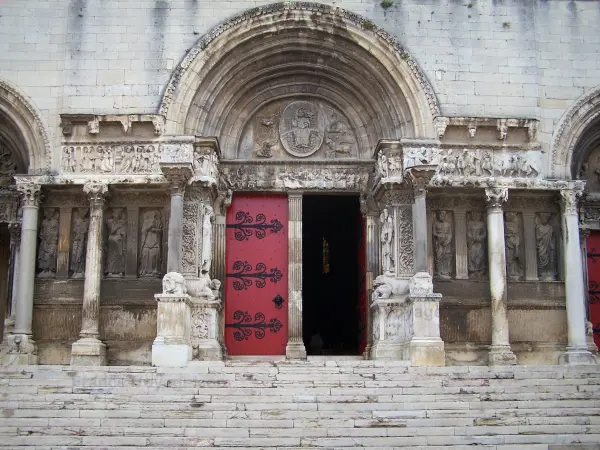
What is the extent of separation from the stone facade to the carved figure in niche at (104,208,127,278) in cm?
3

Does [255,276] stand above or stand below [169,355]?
above

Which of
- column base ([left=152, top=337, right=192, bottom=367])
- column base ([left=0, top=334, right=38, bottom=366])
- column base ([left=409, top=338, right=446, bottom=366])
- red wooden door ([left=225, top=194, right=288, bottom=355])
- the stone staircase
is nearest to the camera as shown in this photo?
the stone staircase

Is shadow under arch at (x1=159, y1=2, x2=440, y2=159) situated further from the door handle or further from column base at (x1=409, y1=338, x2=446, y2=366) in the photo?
column base at (x1=409, y1=338, x2=446, y2=366)

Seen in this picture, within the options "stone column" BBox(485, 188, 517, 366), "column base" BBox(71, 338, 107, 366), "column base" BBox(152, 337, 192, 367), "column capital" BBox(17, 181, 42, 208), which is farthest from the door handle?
"column capital" BBox(17, 181, 42, 208)

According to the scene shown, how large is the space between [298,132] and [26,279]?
5805mm

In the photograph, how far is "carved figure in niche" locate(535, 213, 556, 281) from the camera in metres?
15.9

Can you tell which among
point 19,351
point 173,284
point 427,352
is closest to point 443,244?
point 427,352

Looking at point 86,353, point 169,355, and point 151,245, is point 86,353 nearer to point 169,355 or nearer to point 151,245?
point 169,355

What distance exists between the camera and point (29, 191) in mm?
15125

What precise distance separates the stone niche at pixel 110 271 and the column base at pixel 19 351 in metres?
0.37

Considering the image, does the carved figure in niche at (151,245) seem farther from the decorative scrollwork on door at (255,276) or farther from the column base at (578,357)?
the column base at (578,357)

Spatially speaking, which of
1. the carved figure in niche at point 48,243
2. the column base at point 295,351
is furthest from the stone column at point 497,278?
the carved figure in niche at point 48,243

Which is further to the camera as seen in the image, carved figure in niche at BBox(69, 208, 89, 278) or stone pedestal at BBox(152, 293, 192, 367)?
carved figure in niche at BBox(69, 208, 89, 278)

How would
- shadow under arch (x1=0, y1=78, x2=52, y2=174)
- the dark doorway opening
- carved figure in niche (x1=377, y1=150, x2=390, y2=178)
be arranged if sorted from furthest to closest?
the dark doorway opening → carved figure in niche (x1=377, y1=150, x2=390, y2=178) → shadow under arch (x1=0, y1=78, x2=52, y2=174)
